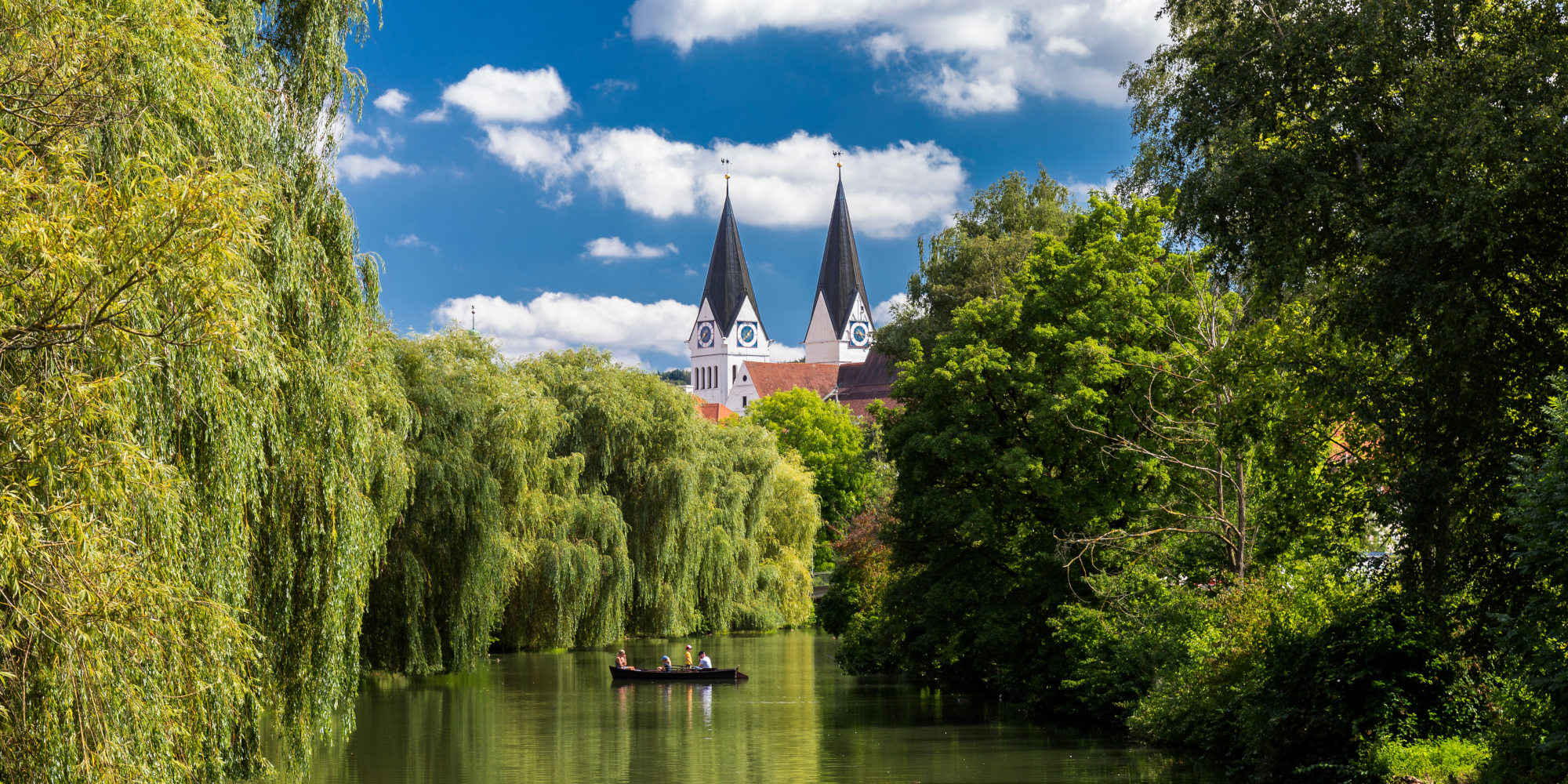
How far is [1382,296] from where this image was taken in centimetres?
1303

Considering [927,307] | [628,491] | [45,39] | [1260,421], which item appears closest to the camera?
[45,39]

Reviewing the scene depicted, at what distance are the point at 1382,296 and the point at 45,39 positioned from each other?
11586 mm

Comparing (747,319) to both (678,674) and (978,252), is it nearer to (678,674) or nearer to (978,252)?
(978,252)

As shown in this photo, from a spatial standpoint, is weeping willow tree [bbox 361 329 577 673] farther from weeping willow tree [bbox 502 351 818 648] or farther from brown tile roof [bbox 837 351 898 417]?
brown tile roof [bbox 837 351 898 417]

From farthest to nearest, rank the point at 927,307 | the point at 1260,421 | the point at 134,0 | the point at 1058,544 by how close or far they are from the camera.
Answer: the point at 927,307 < the point at 1058,544 < the point at 1260,421 < the point at 134,0

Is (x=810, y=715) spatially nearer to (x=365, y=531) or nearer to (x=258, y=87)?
(x=365, y=531)

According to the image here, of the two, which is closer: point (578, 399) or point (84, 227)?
point (84, 227)

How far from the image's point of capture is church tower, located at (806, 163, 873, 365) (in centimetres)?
11994

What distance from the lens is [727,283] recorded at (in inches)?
4754

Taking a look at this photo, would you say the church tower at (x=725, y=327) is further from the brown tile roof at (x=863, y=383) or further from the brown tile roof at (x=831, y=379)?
the brown tile roof at (x=863, y=383)

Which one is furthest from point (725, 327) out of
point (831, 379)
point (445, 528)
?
point (445, 528)

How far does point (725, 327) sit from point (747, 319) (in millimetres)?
2811

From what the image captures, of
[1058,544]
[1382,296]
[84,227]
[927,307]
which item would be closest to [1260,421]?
[1382,296]

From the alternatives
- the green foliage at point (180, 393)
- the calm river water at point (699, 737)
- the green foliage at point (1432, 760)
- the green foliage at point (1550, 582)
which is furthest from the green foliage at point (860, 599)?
the green foliage at point (1550, 582)
